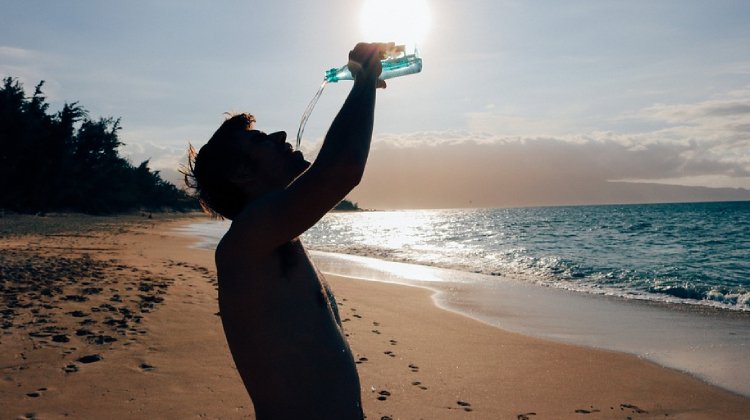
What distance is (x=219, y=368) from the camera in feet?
19.0

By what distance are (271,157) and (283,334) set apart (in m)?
0.59

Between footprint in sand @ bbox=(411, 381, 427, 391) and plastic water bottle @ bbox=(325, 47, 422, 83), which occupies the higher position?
plastic water bottle @ bbox=(325, 47, 422, 83)

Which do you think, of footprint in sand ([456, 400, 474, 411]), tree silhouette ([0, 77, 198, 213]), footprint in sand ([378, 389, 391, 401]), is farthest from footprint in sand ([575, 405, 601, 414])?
tree silhouette ([0, 77, 198, 213])

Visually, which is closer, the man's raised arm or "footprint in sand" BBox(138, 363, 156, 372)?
the man's raised arm

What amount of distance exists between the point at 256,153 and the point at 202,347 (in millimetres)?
5180

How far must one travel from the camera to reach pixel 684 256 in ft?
83.0

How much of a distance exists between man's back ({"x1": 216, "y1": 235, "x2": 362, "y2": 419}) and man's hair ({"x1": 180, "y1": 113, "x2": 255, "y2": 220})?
29cm

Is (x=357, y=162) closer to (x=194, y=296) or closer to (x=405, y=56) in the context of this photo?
(x=405, y=56)

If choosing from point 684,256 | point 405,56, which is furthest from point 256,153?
point 684,256

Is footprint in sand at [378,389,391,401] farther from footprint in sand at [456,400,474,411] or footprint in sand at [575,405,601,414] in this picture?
footprint in sand at [575,405,601,414]

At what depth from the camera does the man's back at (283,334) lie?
1.61 m

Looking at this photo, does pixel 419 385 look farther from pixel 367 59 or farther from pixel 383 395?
pixel 367 59

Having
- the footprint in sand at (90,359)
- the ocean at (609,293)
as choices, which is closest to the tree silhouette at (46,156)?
the ocean at (609,293)

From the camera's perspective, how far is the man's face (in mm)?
1844
